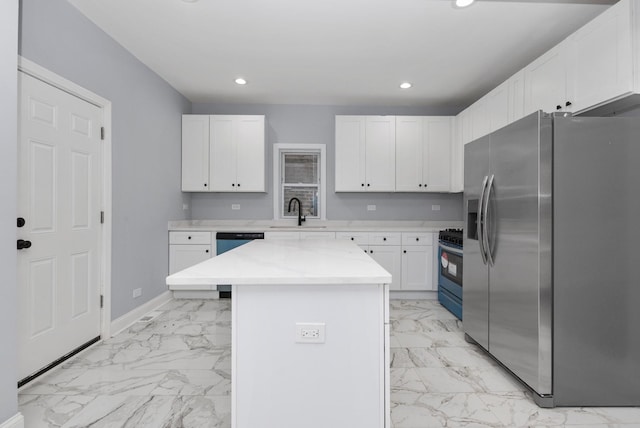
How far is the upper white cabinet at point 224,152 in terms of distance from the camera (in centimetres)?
440

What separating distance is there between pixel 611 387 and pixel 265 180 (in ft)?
12.9

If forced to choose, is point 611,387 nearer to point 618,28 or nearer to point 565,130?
point 565,130

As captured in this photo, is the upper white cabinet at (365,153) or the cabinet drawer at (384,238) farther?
the upper white cabinet at (365,153)

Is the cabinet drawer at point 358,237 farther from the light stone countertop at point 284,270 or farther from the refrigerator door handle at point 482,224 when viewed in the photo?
the light stone countertop at point 284,270

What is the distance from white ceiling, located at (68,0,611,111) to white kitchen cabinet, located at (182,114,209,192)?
1.50 ft

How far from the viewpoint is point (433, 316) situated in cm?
354

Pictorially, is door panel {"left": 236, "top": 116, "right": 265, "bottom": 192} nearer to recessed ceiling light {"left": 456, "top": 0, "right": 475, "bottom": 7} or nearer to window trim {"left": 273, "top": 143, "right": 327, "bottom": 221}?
window trim {"left": 273, "top": 143, "right": 327, "bottom": 221}

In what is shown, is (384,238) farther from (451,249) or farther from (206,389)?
(206,389)

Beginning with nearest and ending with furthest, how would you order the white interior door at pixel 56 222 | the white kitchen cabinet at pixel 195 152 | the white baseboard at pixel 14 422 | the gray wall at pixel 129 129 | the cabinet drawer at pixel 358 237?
the white baseboard at pixel 14 422 < the white interior door at pixel 56 222 < the gray wall at pixel 129 129 < the cabinet drawer at pixel 358 237 < the white kitchen cabinet at pixel 195 152

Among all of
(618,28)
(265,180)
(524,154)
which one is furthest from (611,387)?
(265,180)

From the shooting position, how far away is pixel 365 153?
4.44m

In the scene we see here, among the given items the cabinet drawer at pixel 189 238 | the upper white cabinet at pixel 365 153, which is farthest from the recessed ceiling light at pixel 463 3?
the cabinet drawer at pixel 189 238

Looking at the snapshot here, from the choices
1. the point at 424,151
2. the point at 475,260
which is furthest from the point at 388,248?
the point at 475,260

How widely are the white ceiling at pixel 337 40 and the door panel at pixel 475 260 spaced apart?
3.32 feet
